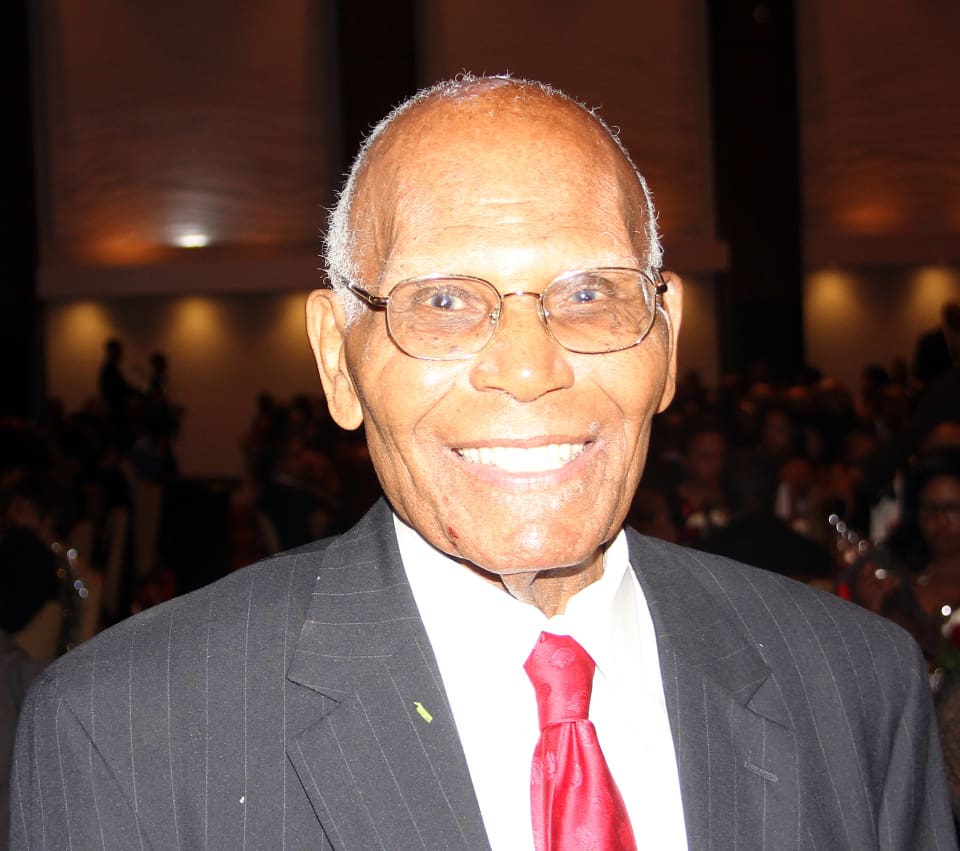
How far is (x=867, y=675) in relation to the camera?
150 cm

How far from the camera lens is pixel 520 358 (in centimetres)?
123

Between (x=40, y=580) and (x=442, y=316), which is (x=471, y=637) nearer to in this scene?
(x=442, y=316)

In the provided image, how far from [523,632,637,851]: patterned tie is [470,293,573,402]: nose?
A: 32 cm

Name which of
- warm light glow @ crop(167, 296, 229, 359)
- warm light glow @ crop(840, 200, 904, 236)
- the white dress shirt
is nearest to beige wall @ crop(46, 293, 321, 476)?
warm light glow @ crop(167, 296, 229, 359)

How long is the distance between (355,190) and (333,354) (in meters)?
0.20

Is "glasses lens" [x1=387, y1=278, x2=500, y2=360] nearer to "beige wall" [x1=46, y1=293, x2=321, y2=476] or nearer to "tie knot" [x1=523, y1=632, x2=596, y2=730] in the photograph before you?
"tie knot" [x1=523, y1=632, x2=596, y2=730]

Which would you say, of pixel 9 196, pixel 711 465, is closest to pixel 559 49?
pixel 9 196

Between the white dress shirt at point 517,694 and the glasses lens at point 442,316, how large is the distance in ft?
0.90

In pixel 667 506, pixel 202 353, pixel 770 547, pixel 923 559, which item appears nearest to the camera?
pixel 923 559

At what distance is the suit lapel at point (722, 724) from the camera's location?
133cm

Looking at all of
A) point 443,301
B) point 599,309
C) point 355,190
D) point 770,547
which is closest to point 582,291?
point 599,309

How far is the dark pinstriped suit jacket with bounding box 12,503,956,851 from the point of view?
1.22 metres

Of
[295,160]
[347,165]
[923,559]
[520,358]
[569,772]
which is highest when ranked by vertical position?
[295,160]

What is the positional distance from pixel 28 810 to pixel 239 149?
1324 cm
